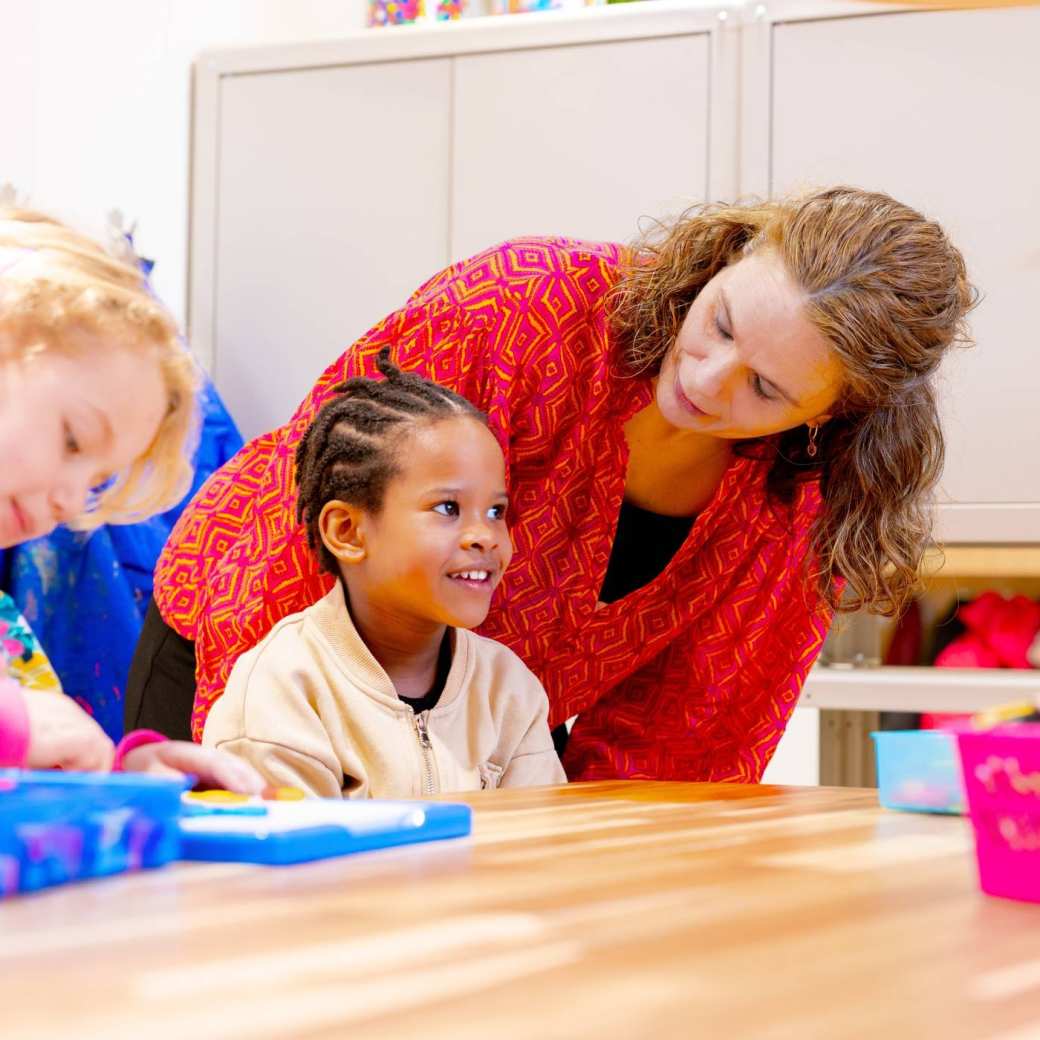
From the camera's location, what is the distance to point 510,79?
9.08 ft

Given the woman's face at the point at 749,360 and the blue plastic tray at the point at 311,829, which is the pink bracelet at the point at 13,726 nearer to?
the blue plastic tray at the point at 311,829

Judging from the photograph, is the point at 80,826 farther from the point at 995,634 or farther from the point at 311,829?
the point at 995,634

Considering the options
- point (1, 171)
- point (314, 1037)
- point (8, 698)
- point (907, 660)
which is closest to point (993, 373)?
point (907, 660)

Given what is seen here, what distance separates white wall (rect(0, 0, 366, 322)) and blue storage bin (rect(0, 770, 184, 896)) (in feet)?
6.14

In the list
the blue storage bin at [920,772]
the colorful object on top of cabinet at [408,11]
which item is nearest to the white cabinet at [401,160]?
the colorful object on top of cabinet at [408,11]

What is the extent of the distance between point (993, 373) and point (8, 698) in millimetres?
2189

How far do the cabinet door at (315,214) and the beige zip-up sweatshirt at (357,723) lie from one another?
160 centimetres

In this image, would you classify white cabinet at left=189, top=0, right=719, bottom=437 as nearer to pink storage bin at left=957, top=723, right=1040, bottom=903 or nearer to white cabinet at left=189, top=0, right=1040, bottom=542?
white cabinet at left=189, top=0, right=1040, bottom=542

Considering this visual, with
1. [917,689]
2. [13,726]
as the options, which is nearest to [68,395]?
[13,726]

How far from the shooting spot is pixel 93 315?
692 mm

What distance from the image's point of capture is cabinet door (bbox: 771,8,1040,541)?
2516 mm

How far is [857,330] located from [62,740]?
882mm

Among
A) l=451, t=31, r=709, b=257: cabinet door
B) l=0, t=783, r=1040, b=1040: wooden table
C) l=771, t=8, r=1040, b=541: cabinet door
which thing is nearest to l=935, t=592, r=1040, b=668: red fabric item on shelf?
l=771, t=8, r=1040, b=541: cabinet door

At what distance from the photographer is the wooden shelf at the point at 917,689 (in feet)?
A: 7.87
